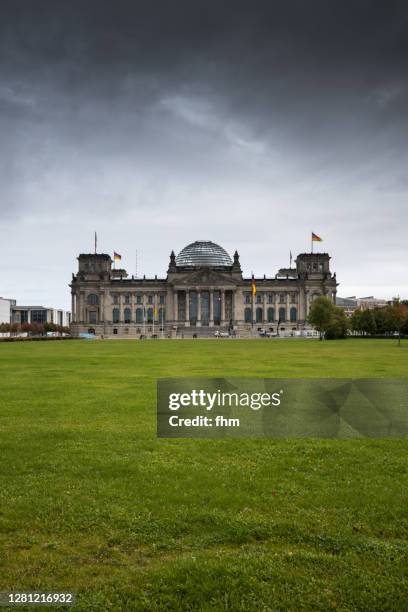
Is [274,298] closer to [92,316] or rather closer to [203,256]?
[203,256]

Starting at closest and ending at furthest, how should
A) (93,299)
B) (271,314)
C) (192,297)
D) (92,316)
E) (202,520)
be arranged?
(202,520), (192,297), (93,299), (92,316), (271,314)

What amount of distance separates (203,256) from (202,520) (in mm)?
171737

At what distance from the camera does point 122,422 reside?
629 inches

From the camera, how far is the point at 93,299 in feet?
557

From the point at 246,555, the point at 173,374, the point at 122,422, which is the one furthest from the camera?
the point at 173,374

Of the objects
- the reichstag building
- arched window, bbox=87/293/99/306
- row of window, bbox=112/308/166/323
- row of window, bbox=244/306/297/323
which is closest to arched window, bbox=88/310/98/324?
the reichstag building

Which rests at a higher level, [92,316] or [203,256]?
[203,256]

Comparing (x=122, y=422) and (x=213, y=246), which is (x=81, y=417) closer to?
(x=122, y=422)

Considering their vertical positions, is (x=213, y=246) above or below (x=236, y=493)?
above

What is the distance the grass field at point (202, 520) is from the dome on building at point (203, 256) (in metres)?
163

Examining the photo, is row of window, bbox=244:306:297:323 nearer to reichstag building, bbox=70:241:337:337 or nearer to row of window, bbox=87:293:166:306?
reichstag building, bbox=70:241:337:337

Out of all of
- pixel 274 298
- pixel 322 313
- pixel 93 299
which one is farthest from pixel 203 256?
pixel 322 313

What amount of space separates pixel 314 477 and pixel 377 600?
4433mm

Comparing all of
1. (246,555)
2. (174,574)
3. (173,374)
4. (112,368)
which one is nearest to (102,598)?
(174,574)
